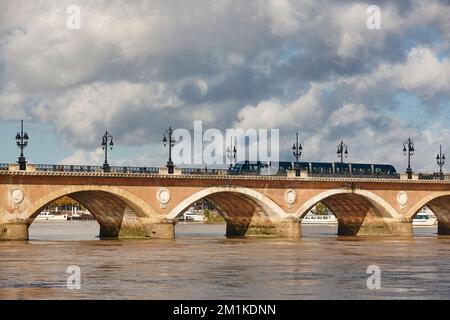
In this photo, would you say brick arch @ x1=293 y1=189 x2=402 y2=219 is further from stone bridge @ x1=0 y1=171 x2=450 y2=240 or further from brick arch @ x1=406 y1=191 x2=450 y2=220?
brick arch @ x1=406 y1=191 x2=450 y2=220

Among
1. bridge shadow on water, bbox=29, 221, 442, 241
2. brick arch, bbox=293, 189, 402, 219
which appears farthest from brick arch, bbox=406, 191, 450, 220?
bridge shadow on water, bbox=29, 221, 442, 241

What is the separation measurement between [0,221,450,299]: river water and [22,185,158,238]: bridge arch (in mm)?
3569

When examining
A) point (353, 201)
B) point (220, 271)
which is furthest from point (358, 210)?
point (220, 271)

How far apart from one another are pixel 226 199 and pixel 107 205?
11.8m

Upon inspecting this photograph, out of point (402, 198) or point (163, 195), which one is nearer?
point (163, 195)

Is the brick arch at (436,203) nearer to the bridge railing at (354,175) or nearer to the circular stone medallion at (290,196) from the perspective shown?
the bridge railing at (354,175)

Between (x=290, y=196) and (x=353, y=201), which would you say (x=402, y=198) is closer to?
(x=353, y=201)

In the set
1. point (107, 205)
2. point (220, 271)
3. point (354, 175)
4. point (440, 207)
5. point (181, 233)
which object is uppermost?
point (354, 175)

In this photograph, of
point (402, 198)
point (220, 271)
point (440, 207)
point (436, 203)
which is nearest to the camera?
point (220, 271)

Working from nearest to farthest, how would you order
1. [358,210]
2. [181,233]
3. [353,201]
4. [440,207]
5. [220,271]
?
[220,271] → [353,201] → [358,210] → [440,207] → [181,233]

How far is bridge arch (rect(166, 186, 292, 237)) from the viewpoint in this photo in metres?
78.4

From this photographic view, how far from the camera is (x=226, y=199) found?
281ft
